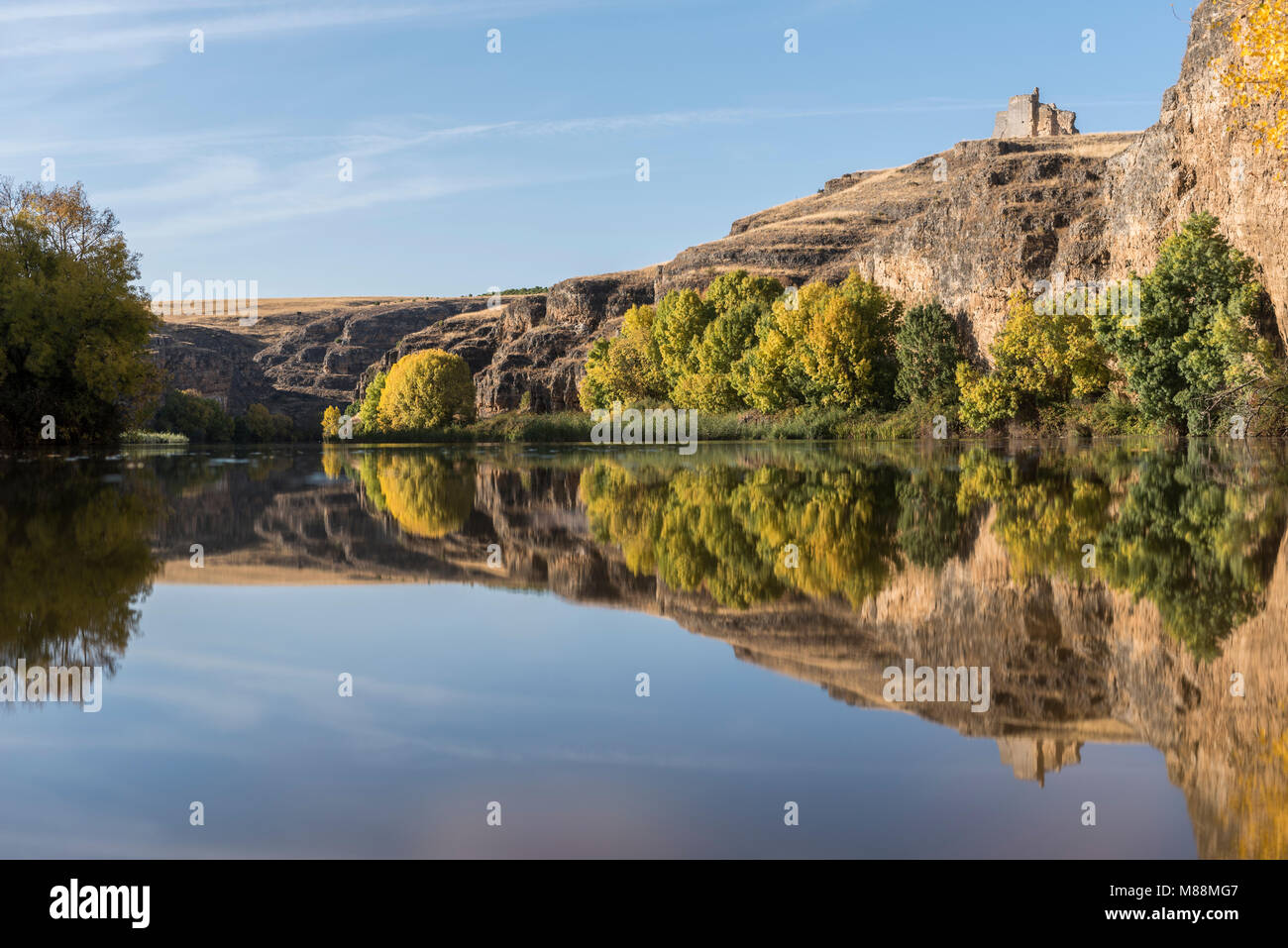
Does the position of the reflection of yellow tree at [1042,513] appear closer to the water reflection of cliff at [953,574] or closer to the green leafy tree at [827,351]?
the water reflection of cliff at [953,574]

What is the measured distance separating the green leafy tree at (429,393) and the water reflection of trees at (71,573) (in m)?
98.8

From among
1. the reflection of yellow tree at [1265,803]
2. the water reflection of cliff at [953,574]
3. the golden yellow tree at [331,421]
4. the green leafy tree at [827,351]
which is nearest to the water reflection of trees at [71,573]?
the water reflection of cliff at [953,574]

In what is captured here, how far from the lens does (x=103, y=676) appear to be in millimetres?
5523

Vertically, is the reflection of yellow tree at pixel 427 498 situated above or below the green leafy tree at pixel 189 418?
below

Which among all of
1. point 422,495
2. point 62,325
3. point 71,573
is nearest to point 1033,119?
point 62,325

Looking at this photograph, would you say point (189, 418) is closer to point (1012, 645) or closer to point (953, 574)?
point (953, 574)

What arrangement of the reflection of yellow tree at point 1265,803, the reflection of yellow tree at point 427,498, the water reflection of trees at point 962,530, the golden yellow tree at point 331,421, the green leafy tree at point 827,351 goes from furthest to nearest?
the golden yellow tree at point 331,421 → the green leafy tree at point 827,351 → the reflection of yellow tree at point 427,498 → the water reflection of trees at point 962,530 → the reflection of yellow tree at point 1265,803

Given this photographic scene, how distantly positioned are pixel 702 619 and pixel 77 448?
41927 millimetres

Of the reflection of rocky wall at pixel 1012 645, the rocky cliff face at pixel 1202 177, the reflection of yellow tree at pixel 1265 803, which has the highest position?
the rocky cliff face at pixel 1202 177

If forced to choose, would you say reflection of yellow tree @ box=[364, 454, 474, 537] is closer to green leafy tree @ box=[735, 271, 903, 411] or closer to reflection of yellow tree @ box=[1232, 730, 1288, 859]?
reflection of yellow tree @ box=[1232, 730, 1288, 859]

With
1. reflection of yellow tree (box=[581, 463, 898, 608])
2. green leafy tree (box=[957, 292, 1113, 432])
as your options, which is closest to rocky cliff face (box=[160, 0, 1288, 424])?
green leafy tree (box=[957, 292, 1113, 432])

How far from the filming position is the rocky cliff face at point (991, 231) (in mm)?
46844
